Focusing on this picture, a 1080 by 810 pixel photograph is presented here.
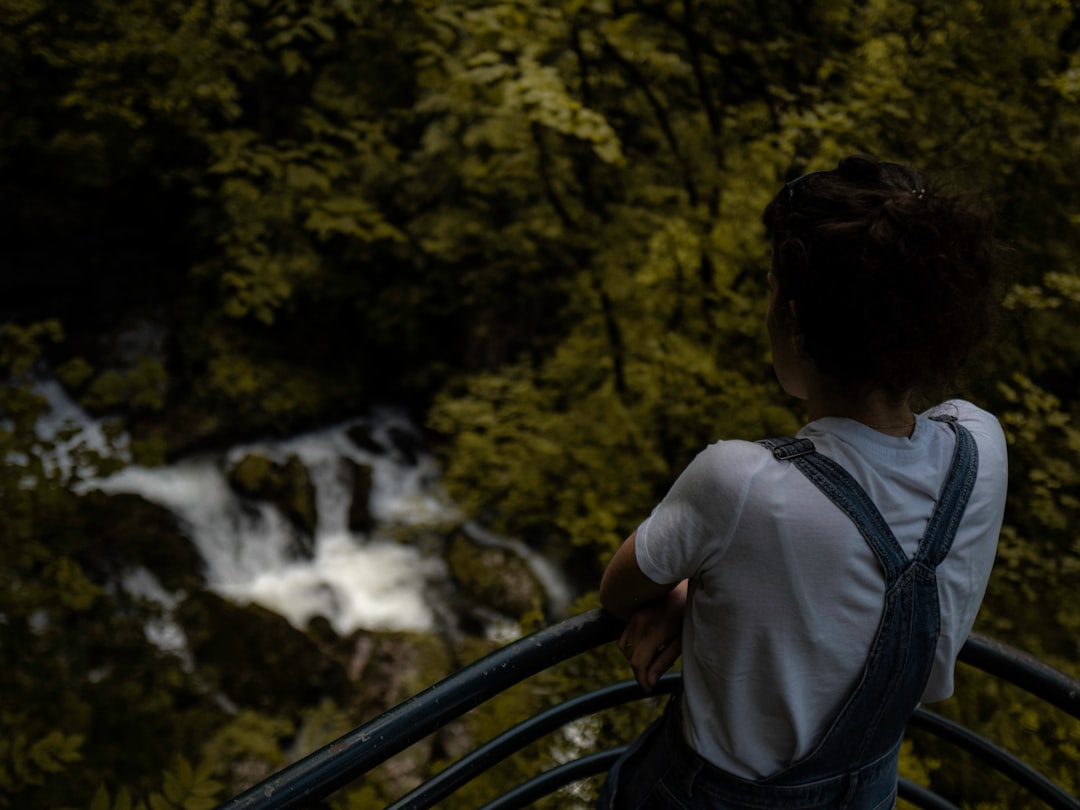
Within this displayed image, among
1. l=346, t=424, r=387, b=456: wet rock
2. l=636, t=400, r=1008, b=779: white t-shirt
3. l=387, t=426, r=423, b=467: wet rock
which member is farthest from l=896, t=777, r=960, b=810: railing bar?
l=346, t=424, r=387, b=456: wet rock

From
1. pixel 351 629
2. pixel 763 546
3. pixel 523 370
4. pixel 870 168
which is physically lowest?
pixel 351 629

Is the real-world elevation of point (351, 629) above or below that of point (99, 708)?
below

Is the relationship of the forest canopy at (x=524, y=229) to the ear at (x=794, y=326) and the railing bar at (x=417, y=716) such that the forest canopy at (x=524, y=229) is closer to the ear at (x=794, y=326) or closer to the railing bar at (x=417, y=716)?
the ear at (x=794, y=326)

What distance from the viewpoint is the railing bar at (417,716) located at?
946 mm

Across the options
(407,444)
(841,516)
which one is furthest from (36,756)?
(407,444)

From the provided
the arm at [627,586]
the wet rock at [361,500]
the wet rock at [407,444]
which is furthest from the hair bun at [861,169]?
the wet rock at [407,444]

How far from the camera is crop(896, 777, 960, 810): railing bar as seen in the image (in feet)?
5.46

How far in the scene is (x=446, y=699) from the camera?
3.62 ft

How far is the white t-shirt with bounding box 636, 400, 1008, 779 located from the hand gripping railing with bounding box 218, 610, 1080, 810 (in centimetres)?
28

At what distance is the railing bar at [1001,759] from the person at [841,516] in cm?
68

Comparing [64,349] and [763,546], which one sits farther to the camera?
[64,349]

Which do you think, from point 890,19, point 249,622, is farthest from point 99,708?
point 890,19

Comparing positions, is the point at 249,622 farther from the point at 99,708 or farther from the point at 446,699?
the point at 446,699

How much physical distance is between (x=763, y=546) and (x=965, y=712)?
11.5 feet
